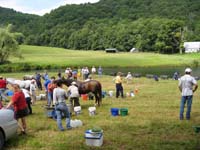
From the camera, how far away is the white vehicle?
1181 cm

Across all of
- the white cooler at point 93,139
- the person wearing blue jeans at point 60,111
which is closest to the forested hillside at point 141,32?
the person wearing blue jeans at point 60,111

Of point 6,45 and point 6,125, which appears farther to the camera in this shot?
point 6,45

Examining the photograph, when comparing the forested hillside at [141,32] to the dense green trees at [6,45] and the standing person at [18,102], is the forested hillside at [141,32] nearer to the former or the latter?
the dense green trees at [6,45]

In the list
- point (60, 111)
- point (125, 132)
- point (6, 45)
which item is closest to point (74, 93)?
point (60, 111)

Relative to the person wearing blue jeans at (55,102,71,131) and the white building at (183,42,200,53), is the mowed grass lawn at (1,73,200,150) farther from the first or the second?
the white building at (183,42,200,53)

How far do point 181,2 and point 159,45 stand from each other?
7506cm

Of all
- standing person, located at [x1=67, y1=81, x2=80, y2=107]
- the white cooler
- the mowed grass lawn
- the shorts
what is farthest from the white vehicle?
standing person, located at [x1=67, y1=81, x2=80, y2=107]

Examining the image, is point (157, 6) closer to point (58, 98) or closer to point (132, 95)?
point (132, 95)

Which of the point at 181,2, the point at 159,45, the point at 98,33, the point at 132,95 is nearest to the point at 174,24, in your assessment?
the point at 159,45

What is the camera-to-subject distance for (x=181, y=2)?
188m

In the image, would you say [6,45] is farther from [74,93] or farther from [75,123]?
[75,123]

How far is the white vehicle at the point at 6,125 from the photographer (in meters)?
11.8

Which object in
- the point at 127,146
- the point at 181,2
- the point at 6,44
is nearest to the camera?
the point at 127,146

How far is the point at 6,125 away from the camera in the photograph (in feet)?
39.2
